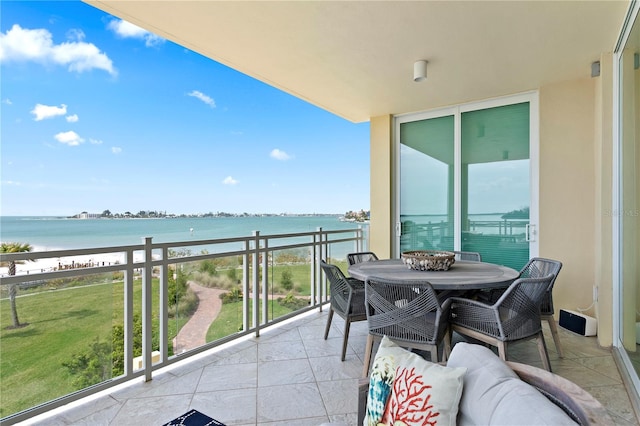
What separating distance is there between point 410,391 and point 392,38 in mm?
2697

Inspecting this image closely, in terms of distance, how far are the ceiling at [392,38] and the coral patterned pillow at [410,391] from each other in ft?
7.59

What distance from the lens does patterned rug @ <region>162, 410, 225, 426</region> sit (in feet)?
6.38

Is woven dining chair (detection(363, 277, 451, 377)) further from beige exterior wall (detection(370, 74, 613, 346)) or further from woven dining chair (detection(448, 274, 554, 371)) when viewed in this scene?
beige exterior wall (detection(370, 74, 613, 346))

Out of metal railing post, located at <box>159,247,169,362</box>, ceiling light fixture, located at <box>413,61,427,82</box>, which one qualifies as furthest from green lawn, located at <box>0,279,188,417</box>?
ceiling light fixture, located at <box>413,61,427,82</box>

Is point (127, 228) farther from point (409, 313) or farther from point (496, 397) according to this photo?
point (496, 397)

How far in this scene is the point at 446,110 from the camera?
4621 millimetres

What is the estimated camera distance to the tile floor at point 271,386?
2.03 meters

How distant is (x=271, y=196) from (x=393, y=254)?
78.3ft

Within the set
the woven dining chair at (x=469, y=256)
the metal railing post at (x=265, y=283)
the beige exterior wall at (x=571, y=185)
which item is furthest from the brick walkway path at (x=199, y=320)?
the beige exterior wall at (x=571, y=185)

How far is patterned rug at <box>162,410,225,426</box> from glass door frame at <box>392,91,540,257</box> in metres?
3.55

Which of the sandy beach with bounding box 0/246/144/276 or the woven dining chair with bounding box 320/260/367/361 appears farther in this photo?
the woven dining chair with bounding box 320/260/367/361

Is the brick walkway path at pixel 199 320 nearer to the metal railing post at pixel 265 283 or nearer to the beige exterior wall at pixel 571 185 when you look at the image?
the metal railing post at pixel 265 283

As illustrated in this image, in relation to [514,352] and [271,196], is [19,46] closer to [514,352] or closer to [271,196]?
[271,196]

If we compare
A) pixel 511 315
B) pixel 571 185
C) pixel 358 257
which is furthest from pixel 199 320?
pixel 571 185
